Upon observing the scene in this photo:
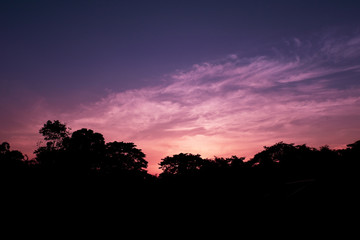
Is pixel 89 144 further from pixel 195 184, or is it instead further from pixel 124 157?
pixel 195 184

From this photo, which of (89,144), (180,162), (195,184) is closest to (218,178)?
→ (195,184)

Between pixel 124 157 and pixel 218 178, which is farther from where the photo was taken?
pixel 124 157

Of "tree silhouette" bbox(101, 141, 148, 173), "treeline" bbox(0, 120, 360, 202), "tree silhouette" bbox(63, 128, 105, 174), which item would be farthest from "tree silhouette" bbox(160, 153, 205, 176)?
"treeline" bbox(0, 120, 360, 202)

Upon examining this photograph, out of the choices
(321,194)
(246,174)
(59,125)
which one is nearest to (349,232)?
(321,194)

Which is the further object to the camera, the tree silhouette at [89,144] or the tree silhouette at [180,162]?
the tree silhouette at [180,162]

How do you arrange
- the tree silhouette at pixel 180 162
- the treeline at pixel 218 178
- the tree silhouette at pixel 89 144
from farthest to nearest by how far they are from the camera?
the tree silhouette at pixel 180 162 < the tree silhouette at pixel 89 144 < the treeline at pixel 218 178

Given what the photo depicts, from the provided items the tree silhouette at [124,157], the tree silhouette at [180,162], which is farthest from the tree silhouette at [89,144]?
the tree silhouette at [180,162]

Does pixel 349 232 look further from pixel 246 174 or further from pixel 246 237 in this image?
pixel 246 174

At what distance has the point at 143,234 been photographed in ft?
30.4

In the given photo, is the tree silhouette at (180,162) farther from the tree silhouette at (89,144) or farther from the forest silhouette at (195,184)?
the forest silhouette at (195,184)

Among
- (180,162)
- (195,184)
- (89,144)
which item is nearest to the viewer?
(195,184)

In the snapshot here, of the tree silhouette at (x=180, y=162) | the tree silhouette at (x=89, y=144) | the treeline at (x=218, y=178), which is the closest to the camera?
the treeline at (x=218, y=178)

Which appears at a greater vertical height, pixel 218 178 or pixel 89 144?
pixel 89 144

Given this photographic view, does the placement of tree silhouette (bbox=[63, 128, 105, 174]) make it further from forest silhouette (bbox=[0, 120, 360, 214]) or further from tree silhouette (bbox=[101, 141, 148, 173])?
forest silhouette (bbox=[0, 120, 360, 214])
